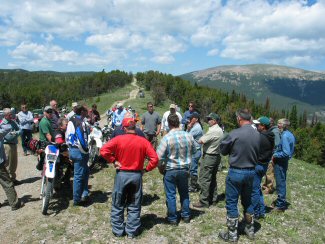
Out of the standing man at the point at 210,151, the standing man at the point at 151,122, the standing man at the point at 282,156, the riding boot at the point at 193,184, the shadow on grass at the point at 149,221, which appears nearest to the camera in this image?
the shadow on grass at the point at 149,221

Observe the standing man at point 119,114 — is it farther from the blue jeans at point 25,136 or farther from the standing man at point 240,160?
the standing man at point 240,160

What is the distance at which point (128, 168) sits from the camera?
20.0 ft

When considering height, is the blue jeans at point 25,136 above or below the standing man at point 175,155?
below

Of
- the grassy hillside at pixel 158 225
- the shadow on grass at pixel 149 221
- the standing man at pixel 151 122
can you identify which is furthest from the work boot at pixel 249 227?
the standing man at pixel 151 122

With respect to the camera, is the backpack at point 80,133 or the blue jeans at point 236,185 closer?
the blue jeans at point 236,185

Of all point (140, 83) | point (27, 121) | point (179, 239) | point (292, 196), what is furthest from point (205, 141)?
point (140, 83)

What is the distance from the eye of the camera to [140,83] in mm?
101062

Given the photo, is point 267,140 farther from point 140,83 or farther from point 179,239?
point 140,83

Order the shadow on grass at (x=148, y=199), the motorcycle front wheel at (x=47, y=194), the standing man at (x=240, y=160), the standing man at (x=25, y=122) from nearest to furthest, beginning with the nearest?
the standing man at (x=240, y=160) < the motorcycle front wheel at (x=47, y=194) < the shadow on grass at (x=148, y=199) < the standing man at (x=25, y=122)

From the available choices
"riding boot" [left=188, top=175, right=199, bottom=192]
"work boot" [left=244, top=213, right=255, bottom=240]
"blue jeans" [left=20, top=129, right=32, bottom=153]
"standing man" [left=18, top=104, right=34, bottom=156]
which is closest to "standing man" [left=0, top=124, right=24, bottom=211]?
"riding boot" [left=188, top=175, right=199, bottom=192]

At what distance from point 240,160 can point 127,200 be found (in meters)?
2.35

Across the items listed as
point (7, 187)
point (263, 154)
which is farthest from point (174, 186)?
point (7, 187)

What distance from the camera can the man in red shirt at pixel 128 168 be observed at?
609 centimetres

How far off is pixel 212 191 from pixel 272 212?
1571 millimetres
